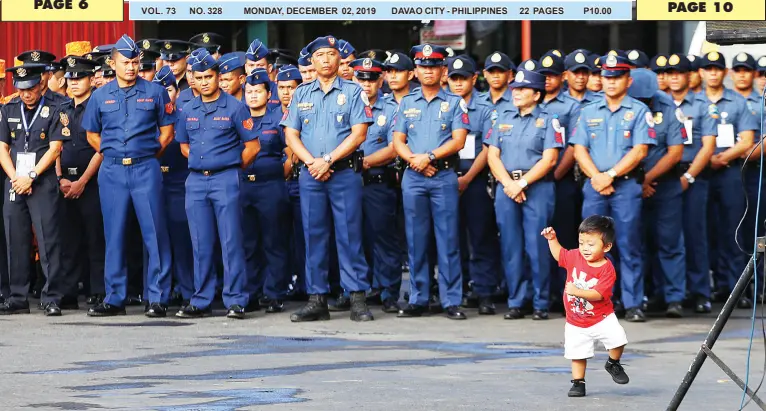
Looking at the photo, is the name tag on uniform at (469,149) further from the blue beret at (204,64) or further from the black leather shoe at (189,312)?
the black leather shoe at (189,312)

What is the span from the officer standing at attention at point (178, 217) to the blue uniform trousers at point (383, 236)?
1.54 m

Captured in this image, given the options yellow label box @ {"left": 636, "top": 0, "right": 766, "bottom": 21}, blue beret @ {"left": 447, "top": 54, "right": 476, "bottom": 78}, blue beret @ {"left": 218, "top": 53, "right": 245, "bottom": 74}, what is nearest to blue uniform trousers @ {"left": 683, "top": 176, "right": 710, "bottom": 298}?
blue beret @ {"left": 447, "top": 54, "right": 476, "bottom": 78}

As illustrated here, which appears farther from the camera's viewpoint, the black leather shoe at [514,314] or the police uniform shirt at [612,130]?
the black leather shoe at [514,314]

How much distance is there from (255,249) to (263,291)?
1.21 ft

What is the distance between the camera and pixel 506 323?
12.0m

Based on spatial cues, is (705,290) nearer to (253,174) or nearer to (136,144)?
Result: (253,174)

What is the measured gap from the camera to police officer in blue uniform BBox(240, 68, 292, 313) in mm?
12633

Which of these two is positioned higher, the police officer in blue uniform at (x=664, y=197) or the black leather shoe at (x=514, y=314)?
the police officer in blue uniform at (x=664, y=197)

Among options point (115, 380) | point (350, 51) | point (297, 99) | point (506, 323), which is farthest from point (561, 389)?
point (350, 51)

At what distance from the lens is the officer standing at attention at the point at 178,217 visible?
41.6 ft

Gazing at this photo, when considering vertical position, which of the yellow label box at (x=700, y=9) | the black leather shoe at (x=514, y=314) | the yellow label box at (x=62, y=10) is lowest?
the black leather shoe at (x=514, y=314)

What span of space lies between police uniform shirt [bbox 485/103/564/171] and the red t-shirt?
3.55 m

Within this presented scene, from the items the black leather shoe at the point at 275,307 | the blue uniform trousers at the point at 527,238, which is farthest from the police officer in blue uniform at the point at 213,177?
the blue uniform trousers at the point at 527,238

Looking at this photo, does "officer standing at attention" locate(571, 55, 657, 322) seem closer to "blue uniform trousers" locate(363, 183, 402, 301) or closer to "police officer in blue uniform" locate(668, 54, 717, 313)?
"police officer in blue uniform" locate(668, 54, 717, 313)
